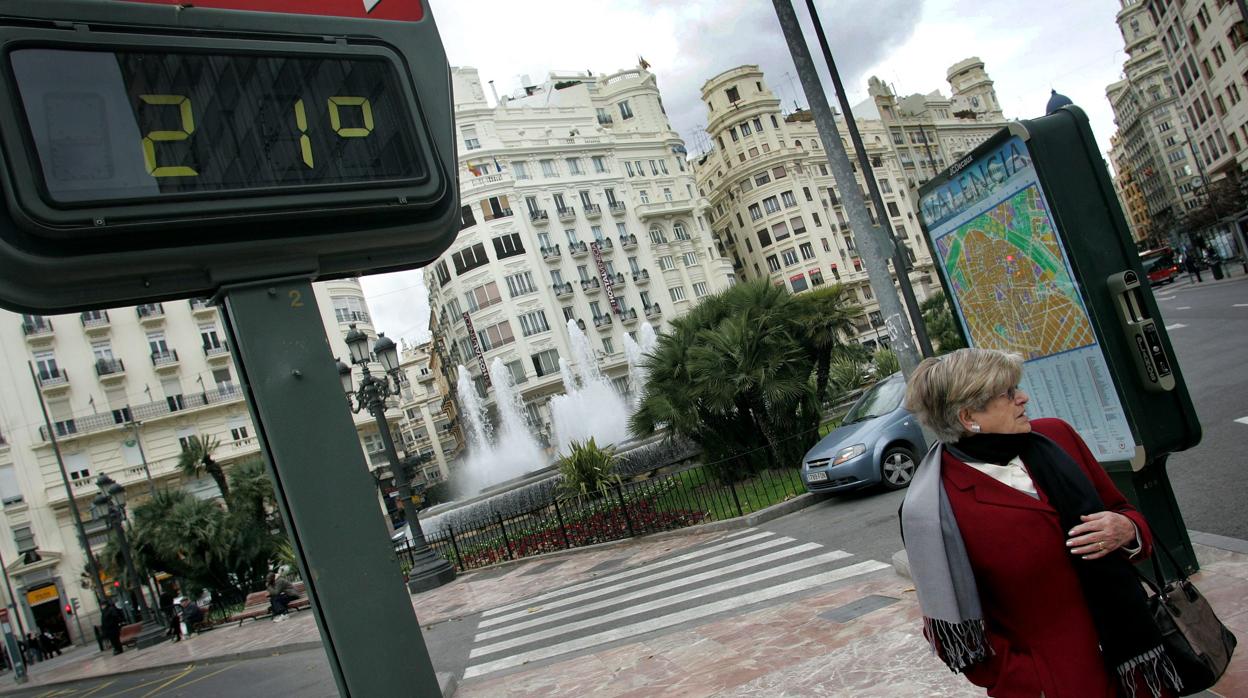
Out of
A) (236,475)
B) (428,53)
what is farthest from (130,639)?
(428,53)

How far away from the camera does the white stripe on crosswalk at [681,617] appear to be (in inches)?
307

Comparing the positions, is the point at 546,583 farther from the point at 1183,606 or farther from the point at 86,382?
the point at 86,382

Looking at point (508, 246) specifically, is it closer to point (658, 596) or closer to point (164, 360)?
point (164, 360)

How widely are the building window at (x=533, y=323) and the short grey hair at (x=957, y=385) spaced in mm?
51517

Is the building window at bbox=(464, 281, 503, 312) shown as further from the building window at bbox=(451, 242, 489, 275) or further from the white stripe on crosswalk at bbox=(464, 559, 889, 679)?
the white stripe on crosswalk at bbox=(464, 559, 889, 679)

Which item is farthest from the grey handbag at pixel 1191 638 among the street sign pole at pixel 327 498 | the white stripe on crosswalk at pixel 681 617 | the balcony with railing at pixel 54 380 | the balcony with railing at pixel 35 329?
the balcony with railing at pixel 35 329

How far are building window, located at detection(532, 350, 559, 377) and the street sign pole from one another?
5050cm

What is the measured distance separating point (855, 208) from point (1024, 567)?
5.36 meters

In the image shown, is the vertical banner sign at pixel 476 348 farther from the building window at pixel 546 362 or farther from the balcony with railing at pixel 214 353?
the balcony with railing at pixel 214 353

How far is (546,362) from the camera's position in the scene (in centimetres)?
5384

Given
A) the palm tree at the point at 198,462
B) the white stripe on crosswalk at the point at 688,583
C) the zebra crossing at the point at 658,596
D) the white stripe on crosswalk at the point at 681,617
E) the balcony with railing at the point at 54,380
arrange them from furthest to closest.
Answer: the balcony with railing at the point at 54,380 < the palm tree at the point at 198,462 < the white stripe on crosswalk at the point at 688,583 < the zebra crossing at the point at 658,596 < the white stripe on crosswalk at the point at 681,617

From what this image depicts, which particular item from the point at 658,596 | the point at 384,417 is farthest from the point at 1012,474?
→ the point at 384,417

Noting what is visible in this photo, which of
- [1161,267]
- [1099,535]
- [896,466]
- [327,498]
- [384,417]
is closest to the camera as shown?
[1099,535]

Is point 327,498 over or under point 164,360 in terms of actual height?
under
